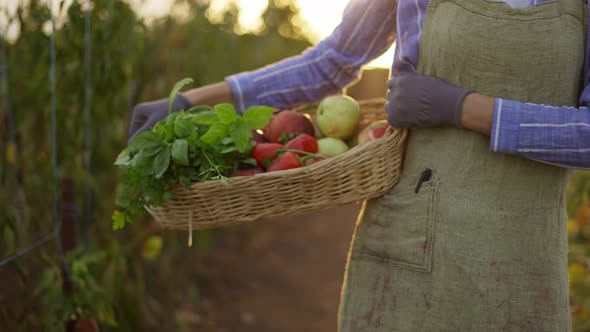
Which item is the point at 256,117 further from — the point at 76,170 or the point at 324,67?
the point at 76,170

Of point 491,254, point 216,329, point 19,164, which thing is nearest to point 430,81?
point 491,254

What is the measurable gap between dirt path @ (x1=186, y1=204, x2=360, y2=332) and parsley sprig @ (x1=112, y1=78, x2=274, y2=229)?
6.92 ft

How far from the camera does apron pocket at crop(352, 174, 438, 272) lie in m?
1.34

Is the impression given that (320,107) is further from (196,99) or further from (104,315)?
(104,315)

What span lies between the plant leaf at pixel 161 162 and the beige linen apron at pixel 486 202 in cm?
49

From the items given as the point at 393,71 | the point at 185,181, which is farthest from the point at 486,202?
the point at 185,181

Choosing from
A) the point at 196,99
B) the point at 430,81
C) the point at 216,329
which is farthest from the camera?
→ the point at 216,329

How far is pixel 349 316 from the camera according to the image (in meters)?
1.43

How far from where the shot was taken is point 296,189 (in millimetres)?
1337

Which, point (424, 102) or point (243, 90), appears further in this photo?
point (243, 90)

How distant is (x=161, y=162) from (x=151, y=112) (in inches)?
10.1

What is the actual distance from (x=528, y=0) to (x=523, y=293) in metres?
0.58

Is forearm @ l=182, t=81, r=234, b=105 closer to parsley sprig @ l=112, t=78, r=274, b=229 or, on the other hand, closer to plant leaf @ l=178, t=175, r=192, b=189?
parsley sprig @ l=112, t=78, r=274, b=229

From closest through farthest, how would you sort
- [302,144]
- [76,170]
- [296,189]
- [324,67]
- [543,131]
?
[543,131] < [296,189] < [302,144] < [324,67] < [76,170]
